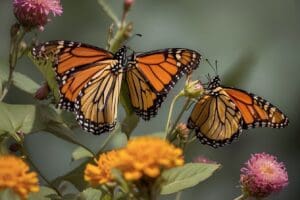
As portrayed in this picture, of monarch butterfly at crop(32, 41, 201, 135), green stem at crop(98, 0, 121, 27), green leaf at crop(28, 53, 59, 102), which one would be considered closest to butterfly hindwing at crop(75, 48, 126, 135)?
→ monarch butterfly at crop(32, 41, 201, 135)

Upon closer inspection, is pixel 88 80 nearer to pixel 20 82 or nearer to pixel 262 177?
pixel 20 82

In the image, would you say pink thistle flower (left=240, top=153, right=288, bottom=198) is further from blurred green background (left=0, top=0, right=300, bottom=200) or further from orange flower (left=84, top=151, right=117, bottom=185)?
blurred green background (left=0, top=0, right=300, bottom=200)

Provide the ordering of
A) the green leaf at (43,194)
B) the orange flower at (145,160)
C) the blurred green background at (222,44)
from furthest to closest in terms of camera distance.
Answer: the blurred green background at (222,44) < the green leaf at (43,194) < the orange flower at (145,160)

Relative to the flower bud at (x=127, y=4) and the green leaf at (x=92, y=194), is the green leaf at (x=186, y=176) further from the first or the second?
the flower bud at (x=127, y=4)

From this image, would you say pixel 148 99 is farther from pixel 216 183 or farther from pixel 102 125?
pixel 216 183

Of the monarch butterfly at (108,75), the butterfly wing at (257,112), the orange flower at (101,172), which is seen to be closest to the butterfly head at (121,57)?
the monarch butterfly at (108,75)

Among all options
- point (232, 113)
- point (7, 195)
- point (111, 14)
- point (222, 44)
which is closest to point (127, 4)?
point (111, 14)
